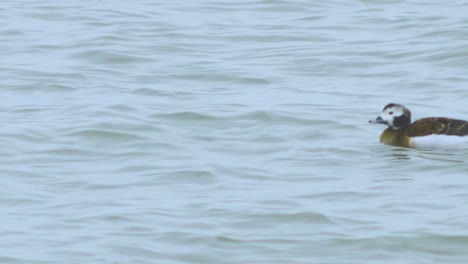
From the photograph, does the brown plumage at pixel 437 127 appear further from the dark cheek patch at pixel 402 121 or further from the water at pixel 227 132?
the water at pixel 227 132

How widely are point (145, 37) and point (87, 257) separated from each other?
10740 millimetres

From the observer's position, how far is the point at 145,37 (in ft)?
64.2

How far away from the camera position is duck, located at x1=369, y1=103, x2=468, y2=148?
12914 millimetres

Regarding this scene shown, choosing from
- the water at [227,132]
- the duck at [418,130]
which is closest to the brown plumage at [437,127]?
the duck at [418,130]

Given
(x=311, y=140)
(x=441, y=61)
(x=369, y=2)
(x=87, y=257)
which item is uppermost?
(x=369, y=2)

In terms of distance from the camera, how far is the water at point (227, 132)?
9539mm

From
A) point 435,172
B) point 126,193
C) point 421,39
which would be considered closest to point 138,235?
point 126,193

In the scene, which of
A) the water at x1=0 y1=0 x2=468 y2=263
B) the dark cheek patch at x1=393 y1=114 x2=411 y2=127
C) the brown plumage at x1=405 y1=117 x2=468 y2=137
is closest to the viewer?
the water at x1=0 y1=0 x2=468 y2=263

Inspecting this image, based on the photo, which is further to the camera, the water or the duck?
the duck

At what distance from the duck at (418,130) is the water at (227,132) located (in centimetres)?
16

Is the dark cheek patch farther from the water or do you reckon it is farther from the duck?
the water

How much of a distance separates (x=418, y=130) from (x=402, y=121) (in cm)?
31

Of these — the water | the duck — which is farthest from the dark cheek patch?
the water

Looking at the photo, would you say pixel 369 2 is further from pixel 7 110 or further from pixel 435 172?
pixel 435 172
